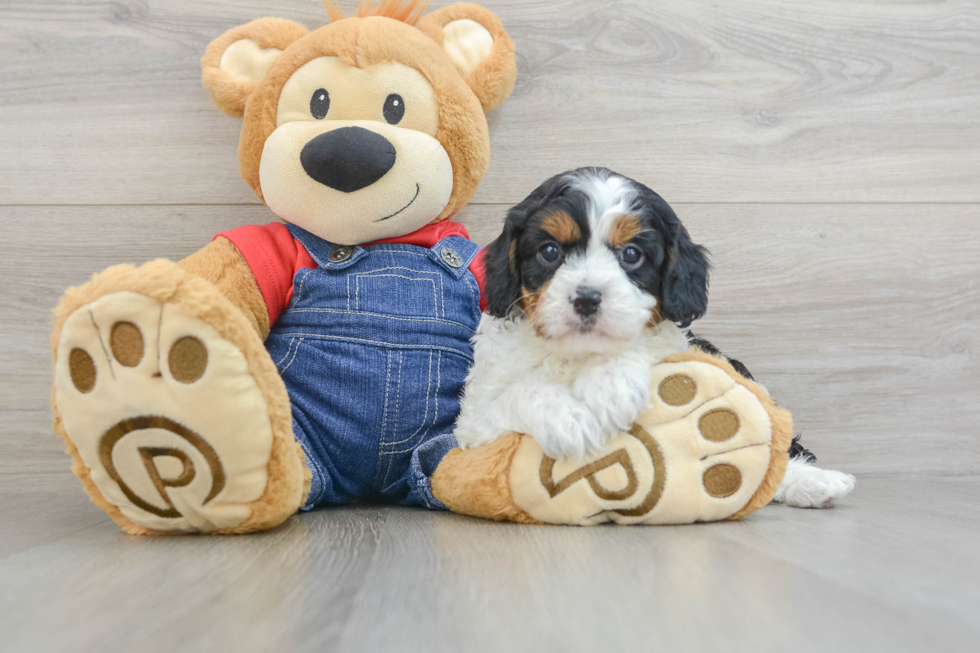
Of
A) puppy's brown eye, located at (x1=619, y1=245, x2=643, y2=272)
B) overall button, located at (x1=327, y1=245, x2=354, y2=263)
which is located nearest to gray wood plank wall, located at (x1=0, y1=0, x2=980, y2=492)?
overall button, located at (x1=327, y1=245, x2=354, y2=263)

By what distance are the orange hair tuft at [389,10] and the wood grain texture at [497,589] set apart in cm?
108

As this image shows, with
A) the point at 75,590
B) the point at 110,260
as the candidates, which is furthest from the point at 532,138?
the point at 75,590

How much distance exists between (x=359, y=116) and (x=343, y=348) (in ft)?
1.52

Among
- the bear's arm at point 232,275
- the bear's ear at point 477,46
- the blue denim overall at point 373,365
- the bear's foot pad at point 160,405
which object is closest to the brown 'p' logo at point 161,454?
the bear's foot pad at point 160,405

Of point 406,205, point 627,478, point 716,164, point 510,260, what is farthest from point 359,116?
point 716,164

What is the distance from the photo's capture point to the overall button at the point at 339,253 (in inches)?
55.7

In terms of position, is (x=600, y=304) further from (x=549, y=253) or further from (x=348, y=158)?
(x=348, y=158)

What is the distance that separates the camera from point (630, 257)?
1188 millimetres

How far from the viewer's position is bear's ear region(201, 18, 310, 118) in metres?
1.49

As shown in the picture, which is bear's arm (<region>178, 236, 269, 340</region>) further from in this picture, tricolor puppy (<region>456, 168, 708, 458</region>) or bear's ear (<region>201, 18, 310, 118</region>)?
tricolor puppy (<region>456, 168, 708, 458</region>)

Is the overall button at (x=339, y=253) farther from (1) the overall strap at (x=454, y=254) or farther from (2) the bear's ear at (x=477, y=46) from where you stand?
(2) the bear's ear at (x=477, y=46)

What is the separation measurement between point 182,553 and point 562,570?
54 cm

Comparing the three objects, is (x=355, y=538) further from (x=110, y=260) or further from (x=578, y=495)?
(x=110, y=260)

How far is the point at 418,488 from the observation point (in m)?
1.32
